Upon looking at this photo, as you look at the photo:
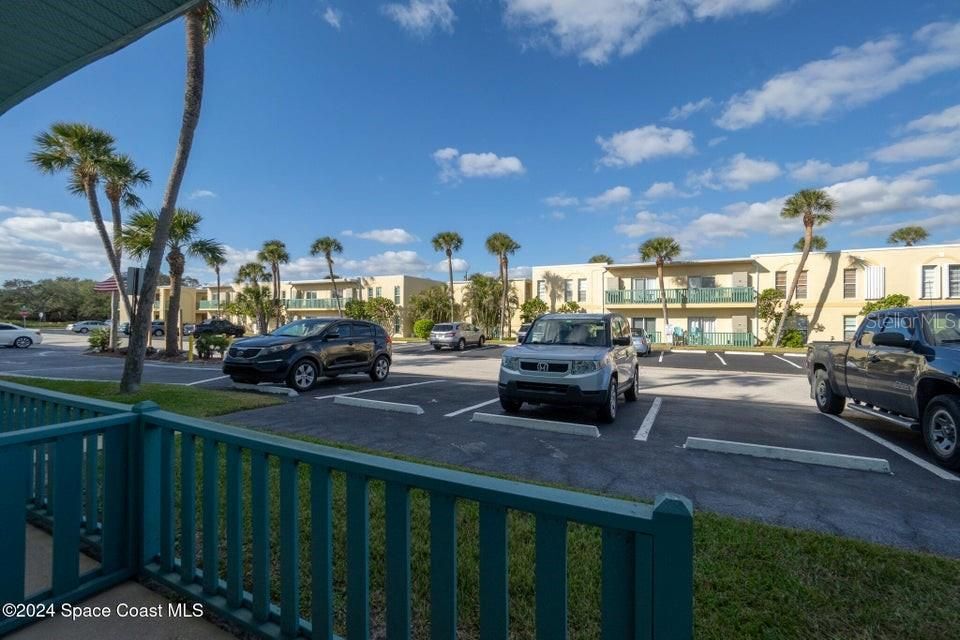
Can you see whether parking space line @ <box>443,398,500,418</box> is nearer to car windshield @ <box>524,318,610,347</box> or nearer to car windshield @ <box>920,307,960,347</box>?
car windshield @ <box>524,318,610,347</box>

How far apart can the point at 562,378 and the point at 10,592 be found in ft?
20.7

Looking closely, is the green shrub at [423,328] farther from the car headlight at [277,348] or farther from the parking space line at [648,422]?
the parking space line at [648,422]

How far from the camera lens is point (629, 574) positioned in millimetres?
1496

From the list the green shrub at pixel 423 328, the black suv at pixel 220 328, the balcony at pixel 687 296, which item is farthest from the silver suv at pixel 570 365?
the black suv at pixel 220 328

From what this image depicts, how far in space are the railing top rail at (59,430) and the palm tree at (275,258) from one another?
45512 millimetres

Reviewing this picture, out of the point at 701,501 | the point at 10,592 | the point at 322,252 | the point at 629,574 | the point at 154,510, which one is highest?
the point at 322,252

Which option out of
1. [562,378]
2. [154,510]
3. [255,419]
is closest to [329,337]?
[255,419]

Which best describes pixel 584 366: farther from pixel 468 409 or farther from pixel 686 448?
pixel 468 409

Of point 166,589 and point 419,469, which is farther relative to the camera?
point 166,589

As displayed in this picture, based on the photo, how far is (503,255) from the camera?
4138cm

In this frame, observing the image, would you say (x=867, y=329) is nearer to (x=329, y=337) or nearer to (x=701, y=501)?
(x=701, y=501)

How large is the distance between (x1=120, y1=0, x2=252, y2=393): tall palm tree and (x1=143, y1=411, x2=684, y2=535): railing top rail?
30.3 ft

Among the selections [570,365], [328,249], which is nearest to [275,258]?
[328,249]

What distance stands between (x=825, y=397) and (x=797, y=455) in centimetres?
428
